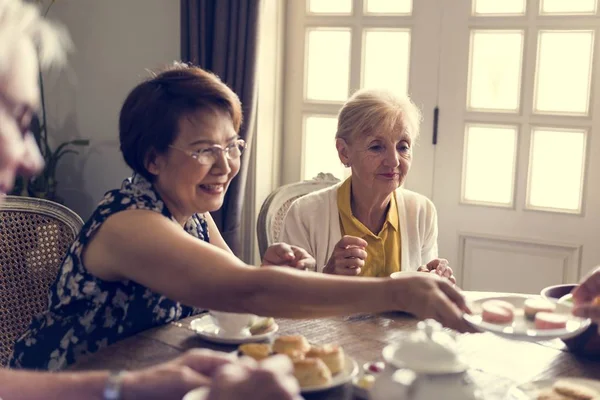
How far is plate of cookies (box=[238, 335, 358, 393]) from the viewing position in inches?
52.0

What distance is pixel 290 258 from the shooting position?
194cm

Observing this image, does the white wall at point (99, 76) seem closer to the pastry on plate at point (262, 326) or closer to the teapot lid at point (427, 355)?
the pastry on plate at point (262, 326)

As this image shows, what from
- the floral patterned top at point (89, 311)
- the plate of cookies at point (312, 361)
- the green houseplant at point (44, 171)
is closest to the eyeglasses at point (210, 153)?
the floral patterned top at point (89, 311)

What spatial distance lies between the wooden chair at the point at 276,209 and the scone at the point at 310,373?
1.24 metres

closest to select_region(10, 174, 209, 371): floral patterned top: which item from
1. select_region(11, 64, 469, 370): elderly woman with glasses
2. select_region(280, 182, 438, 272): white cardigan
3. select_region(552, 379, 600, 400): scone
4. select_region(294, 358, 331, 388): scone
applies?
select_region(11, 64, 469, 370): elderly woman with glasses

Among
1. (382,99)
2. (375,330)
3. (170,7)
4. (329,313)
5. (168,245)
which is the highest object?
(170,7)

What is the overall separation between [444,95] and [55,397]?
2274 mm

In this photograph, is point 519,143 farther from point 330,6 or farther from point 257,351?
point 257,351

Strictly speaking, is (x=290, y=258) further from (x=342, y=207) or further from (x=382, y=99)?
(x=382, y=99)

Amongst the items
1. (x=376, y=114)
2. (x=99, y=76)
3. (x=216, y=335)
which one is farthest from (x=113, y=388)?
(x=99, y=76)

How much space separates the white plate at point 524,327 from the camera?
1.37 meters

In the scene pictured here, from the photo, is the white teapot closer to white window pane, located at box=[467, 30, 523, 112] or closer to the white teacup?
the white teacup

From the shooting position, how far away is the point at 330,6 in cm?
330

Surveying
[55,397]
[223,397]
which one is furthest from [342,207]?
[223,397]
